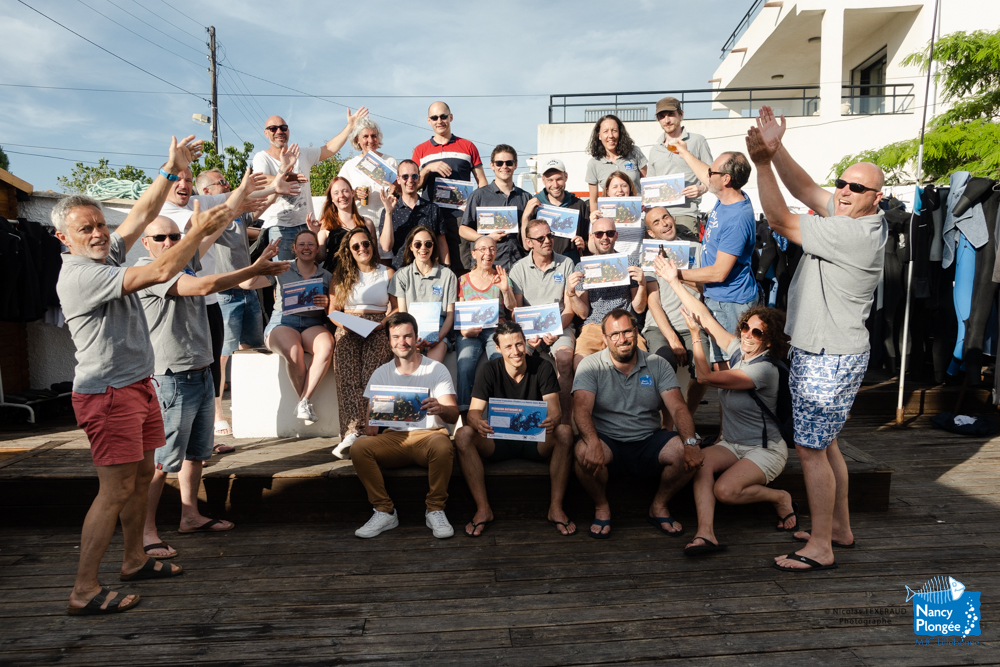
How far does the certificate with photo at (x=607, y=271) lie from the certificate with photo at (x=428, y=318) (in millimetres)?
1071

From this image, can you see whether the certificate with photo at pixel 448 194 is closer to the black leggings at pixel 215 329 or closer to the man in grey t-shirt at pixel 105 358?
the black leggings at pixel 215 329

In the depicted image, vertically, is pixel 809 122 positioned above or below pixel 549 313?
above

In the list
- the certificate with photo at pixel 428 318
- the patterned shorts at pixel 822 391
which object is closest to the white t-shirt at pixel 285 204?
the certificate with photo at pixel 428 318

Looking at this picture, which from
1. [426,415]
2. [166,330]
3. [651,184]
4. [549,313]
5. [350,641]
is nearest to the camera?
[350,641]

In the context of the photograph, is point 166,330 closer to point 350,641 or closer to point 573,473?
point 350,641

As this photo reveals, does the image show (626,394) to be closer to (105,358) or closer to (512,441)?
(512,441)

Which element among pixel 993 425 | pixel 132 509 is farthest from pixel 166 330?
pixel 993 425

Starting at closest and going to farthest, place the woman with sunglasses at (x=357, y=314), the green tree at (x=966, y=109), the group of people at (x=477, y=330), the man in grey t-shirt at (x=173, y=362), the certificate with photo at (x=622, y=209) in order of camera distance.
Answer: the group of people at (x=477, y=330) → the man in grey t-shirt at (x=173, y=362) → the woman with sunglasses at (x=357, y=314) → the certificate with photo at (x=622, y=209) → the green tree at (x=966, y=109)

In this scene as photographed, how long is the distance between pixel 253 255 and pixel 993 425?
21.3 feet

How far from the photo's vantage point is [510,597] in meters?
2.82

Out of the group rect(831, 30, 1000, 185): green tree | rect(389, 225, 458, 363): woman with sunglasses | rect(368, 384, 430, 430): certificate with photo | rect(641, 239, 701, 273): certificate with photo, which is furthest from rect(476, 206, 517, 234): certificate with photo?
rect(831, 30, 1000, 185): green tree

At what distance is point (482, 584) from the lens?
9.66 ft

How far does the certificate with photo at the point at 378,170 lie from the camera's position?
5.09 m

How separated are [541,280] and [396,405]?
1.57m
